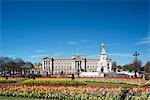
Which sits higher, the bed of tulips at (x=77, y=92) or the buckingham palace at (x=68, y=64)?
the buckingham palace at (x=68, y=64)

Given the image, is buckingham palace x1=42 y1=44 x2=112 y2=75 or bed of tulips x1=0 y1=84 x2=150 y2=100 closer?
bed of tulips x1=0 y1=84 x2=150 y2=100

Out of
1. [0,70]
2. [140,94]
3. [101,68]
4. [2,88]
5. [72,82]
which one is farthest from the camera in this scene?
[0,70]

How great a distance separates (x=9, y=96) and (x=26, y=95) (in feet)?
3.51

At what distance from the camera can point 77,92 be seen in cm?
1527

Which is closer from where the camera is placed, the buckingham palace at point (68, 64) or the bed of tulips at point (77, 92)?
the bed of tulips at point (77, 92)

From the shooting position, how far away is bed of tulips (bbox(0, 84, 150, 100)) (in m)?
14.0

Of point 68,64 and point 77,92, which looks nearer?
point 77,92

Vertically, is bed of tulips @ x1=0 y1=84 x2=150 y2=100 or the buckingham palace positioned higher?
the buckingham palace

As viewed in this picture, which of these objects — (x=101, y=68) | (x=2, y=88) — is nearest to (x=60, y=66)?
(x=101, y=68)

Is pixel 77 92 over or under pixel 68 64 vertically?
under

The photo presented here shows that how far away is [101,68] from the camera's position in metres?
55.8

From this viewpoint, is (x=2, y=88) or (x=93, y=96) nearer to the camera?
(x=93, y=96)

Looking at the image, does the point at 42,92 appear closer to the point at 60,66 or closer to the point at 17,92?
the point at 17,92

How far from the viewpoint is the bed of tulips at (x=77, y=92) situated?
14043 millimetres
